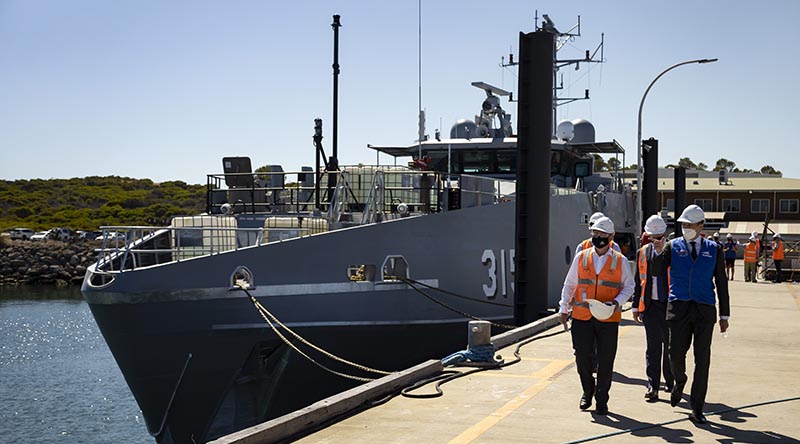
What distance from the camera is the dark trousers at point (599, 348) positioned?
761cm

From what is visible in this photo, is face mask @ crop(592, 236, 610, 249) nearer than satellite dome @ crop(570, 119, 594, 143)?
Yes

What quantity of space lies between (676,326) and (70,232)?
222ft

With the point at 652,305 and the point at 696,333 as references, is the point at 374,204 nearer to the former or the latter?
the point at 652,305

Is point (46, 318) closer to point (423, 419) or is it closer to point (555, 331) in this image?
point (555, 331)

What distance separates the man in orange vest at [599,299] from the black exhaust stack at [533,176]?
6832 millimetres

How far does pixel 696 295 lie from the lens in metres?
7.34

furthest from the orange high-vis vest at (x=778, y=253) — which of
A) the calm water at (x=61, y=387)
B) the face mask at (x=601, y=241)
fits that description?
the face mask at (x=601, y=241)

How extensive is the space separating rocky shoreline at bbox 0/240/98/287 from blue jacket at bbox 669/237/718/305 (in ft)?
165

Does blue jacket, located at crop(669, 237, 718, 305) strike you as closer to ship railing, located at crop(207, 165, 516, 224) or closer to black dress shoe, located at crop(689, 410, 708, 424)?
black dress shoe, located at crop(689, 410, 708, 424)

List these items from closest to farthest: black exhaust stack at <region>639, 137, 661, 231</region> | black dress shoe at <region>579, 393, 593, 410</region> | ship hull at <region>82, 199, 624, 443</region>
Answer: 1. black dress shoe at <region>579, 393, 593, 410</region>
2. ship hull at <region>82, 199, 624, 443</region>
3. black exhaust stack at <region>639, 137, 661, 231</region>

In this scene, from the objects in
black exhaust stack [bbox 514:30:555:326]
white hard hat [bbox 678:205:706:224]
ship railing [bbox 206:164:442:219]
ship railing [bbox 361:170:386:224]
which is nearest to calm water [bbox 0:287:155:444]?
ship railing [bbox 206:164:442:219]

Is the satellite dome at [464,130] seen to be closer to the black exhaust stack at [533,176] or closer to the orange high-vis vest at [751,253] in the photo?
the black exhaust stack at [533,176]

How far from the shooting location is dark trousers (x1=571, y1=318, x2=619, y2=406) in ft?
25.0

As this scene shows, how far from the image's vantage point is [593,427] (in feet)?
24.0
